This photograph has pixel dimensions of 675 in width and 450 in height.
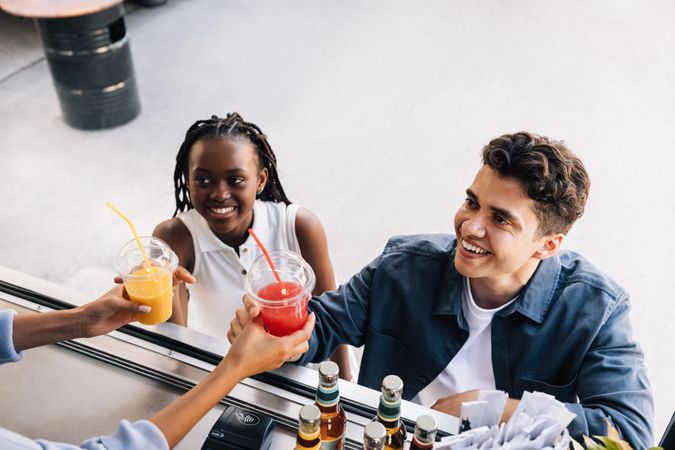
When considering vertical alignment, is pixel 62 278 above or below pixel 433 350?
below

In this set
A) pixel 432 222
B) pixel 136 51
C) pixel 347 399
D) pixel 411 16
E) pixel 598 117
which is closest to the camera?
pixel 347 399

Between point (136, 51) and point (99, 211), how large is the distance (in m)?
1.79

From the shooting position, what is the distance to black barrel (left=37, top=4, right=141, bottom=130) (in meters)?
3.56

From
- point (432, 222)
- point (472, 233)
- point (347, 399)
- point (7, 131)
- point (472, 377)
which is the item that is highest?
point (472, 233)

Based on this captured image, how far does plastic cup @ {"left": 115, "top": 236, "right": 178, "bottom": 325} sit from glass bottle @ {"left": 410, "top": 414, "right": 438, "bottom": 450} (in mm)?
637

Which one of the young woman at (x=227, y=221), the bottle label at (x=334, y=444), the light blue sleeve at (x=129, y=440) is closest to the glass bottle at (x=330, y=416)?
the bottle label at (x=334, y=444)

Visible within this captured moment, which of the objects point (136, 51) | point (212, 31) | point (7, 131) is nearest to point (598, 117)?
point (212, 31)

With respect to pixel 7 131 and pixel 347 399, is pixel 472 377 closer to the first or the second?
pixel 347 399

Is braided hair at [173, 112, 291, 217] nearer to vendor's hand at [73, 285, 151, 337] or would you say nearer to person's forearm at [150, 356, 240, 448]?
vendor's hand at [73, 285, 151, 337]

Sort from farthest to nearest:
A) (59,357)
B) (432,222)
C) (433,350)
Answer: (432,222), (433,350), (59,357)

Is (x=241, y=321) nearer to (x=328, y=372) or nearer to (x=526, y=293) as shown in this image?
(x=328, y=372)

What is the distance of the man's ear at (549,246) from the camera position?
5.02ft

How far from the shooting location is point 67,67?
370cm

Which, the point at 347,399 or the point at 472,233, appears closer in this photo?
the point at 347,399
